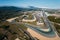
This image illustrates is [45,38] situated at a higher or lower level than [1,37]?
lower

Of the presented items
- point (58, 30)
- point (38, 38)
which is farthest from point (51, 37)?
point (58, 30)

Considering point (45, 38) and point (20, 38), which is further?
point (45, 38)

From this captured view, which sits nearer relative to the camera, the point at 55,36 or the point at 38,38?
the point at 38,38

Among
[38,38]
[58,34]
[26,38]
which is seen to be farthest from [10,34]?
[58,34]

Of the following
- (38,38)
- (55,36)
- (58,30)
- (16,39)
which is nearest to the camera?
(16,39)

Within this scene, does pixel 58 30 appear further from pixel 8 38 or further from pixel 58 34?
pixel 8 38

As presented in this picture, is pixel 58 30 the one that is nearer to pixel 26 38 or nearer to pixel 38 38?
pixel 38 38

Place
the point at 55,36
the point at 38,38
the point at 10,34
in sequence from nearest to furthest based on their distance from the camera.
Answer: the point at 10,34
the point at 38,38
the point at 55,36

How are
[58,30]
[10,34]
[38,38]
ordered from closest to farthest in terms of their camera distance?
1. [10,34]
2. [38,38]
3. [58,30]

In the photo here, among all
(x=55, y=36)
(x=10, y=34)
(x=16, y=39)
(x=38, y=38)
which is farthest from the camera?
(x=55, y=36)
